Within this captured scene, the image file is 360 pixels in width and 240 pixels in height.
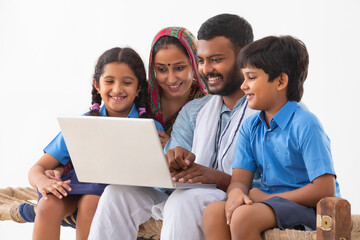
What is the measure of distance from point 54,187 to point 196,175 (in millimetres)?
531

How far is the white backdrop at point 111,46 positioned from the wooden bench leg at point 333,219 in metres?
2.16

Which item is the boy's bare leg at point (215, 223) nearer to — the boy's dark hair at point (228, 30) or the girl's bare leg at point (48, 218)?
the girl's bare leg at point (48, 218)

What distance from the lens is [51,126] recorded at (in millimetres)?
4379

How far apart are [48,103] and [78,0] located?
77 centimetres

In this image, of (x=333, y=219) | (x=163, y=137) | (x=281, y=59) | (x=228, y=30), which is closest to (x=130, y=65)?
(x=163, y=137)

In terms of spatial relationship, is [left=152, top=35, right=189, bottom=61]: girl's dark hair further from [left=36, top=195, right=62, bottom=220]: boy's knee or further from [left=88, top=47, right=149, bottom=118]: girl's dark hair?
[left=36, top=195, right=62, bottom=220]: boy's knee

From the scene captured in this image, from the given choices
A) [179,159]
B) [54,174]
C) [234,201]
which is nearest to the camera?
[234,201]

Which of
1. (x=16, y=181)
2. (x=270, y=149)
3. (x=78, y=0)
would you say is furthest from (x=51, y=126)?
(x=270, y=149)

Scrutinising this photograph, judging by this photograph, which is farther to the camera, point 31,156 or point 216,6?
point 31,156

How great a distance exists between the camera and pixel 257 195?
187cm

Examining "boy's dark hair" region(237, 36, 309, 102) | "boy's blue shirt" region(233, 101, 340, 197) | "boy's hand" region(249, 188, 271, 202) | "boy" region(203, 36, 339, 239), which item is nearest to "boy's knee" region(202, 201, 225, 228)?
"boy" region(203, 36, 339, 239)

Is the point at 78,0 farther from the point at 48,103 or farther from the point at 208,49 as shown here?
the point at 208,49

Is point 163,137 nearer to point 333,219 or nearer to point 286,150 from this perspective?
point 286,150

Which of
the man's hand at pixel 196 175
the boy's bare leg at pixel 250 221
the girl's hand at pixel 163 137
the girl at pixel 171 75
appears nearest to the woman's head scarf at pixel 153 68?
the girl at pixel 171 75
